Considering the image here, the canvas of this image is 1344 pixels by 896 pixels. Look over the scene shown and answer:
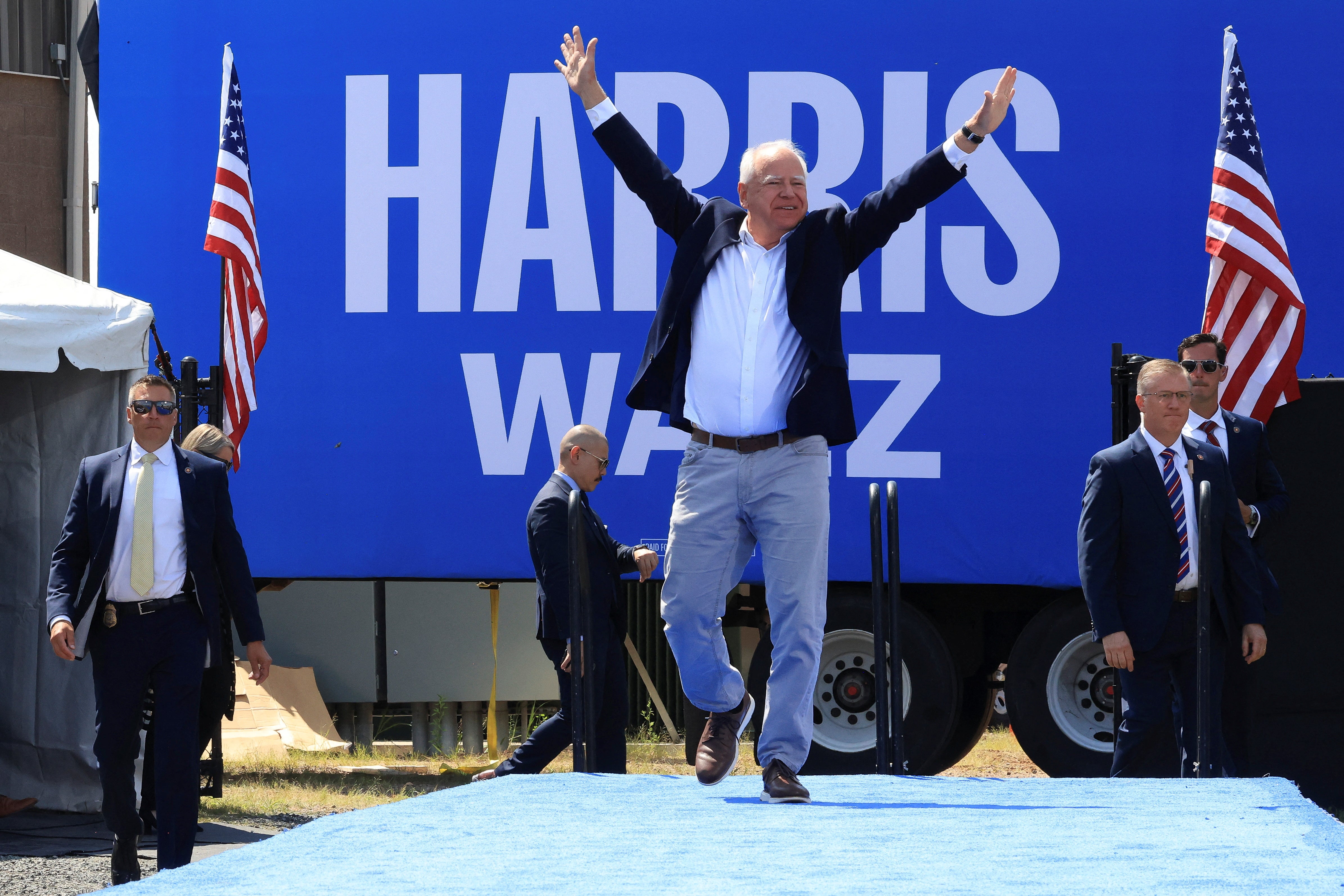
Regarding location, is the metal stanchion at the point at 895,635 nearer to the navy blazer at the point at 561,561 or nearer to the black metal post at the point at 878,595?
the black metal post at the point at 878,595

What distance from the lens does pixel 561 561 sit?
6.48m

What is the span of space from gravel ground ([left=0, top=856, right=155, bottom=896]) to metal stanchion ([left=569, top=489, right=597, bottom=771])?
2.03 metres

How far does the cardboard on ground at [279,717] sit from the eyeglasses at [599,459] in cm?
424

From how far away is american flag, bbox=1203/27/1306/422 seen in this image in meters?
7.35

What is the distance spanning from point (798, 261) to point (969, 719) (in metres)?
4.57

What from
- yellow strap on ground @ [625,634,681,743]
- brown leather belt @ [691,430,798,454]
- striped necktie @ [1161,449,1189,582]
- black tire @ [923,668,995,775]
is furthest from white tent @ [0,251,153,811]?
striped necktie @ [1161,449,1189,582]

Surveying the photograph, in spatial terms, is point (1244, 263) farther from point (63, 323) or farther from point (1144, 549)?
point (63, 323)

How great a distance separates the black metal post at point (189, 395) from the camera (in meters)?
7.90

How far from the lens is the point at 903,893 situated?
2.76 m

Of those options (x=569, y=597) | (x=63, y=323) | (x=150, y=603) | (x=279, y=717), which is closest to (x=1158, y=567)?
(x=569, y=597)

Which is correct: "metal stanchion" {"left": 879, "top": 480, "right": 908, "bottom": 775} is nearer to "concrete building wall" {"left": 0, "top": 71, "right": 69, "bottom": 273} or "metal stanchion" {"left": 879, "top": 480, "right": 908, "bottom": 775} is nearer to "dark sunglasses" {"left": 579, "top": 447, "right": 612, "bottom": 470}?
"dark sunglasses" {"left": 579, "top": 447, "right": 612, "bottom": 470}

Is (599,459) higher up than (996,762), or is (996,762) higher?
(599,459)

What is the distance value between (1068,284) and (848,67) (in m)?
1.67

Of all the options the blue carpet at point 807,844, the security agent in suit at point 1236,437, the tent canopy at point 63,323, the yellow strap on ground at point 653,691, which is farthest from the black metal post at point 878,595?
the yellow strap on ground at point 653,691
